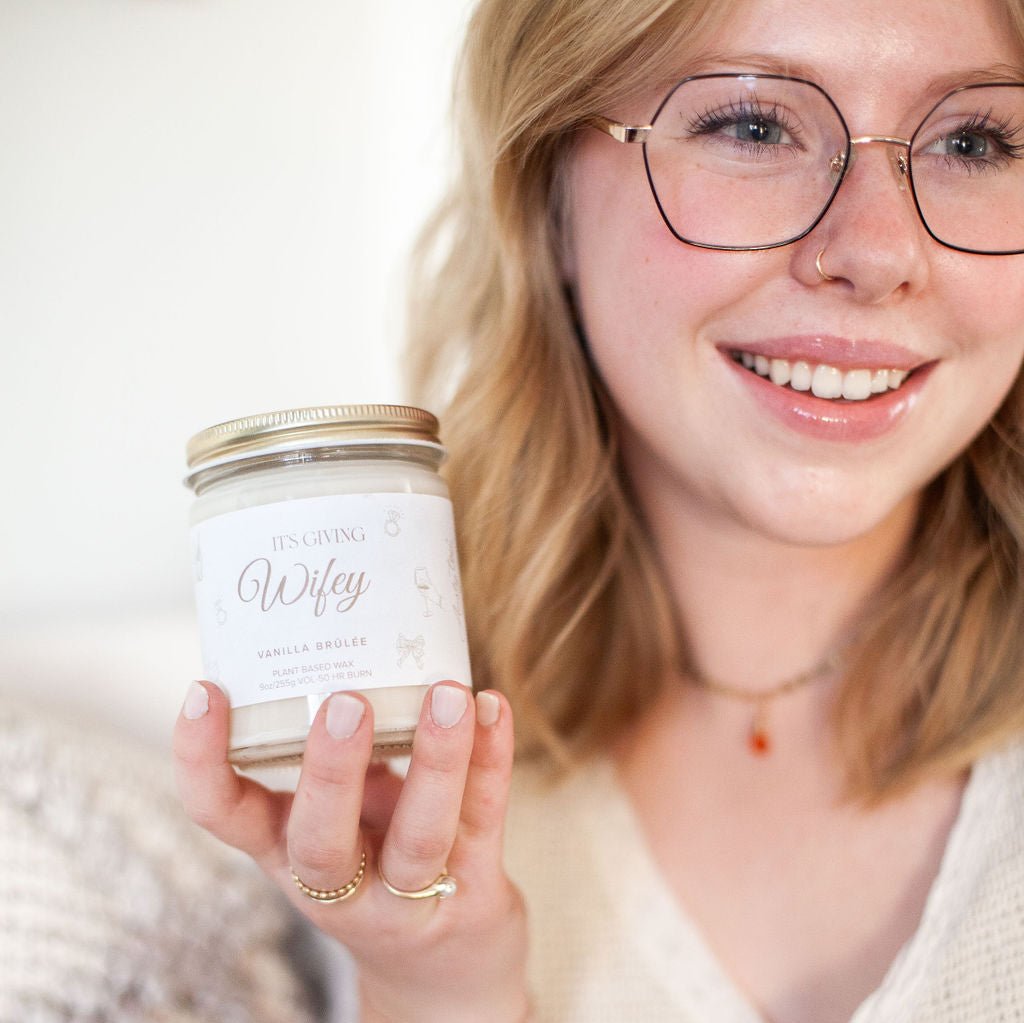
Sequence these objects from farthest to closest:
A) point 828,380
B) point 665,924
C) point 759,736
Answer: point 759,736 < point 665,924 < point 828,380

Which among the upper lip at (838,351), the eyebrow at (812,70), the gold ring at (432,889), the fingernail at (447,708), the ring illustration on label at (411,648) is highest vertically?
the eyebrow at (812,70)

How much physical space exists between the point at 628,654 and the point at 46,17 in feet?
4.12

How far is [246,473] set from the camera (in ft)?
2.61

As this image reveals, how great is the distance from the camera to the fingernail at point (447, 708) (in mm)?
763

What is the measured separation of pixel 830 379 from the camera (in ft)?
3.46

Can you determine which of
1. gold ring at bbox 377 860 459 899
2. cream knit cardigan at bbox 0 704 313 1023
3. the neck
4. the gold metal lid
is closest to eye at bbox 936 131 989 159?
the neck

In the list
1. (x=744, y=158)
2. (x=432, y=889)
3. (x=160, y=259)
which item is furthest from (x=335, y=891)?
(x=160, y=259)

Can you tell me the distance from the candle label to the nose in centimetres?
48

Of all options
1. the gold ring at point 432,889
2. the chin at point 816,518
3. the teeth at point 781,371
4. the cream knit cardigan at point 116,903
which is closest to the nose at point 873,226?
the teeth at point 781,371

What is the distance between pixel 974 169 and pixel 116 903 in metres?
1.16

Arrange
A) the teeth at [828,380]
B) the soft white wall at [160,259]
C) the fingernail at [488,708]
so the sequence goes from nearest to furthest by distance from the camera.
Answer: the fingernail at [488,708], the teeth at [828,380], the soft white wall at [160,259]

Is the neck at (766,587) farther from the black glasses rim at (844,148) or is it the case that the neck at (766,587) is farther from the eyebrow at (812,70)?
the eyebrow at (812,70)

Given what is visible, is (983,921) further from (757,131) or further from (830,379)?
(757,131)

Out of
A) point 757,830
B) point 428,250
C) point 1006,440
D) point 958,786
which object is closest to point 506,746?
point 757,830
